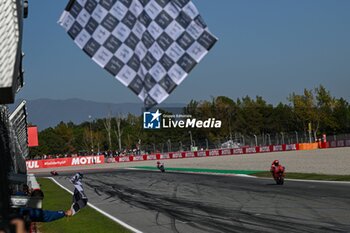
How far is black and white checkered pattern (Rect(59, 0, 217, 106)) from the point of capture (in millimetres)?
5352

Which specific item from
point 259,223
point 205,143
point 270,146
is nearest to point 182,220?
point 259,223

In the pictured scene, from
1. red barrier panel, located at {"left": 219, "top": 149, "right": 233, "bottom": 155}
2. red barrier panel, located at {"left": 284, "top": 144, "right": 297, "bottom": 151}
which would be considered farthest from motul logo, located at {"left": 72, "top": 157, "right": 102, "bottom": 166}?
red barrier panel, located at {"left": 284, "top": 144, "right": 297, "bottom": 151}

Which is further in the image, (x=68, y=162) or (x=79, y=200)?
(x=68, y=162)

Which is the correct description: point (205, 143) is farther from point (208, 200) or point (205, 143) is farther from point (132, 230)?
point (132, 230)

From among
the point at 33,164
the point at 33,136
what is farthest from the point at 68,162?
the point at 33,136

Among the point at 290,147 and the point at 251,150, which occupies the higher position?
the point at 290,147

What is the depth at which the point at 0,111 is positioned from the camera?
18.4 feet

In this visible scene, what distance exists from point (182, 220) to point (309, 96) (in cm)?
7976

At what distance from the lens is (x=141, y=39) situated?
5.58m

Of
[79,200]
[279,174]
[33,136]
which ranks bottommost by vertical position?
[279,174]

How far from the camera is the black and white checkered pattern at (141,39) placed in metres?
5.35

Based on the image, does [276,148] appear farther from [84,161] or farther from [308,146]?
[84,161]

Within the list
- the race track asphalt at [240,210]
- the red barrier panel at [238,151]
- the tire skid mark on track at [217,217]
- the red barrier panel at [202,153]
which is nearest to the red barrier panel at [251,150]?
the red barrier panel at [238,151]

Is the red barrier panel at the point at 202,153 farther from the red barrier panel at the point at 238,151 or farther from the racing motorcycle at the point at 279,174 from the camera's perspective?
the racing motorcycle at the point at 279,174
